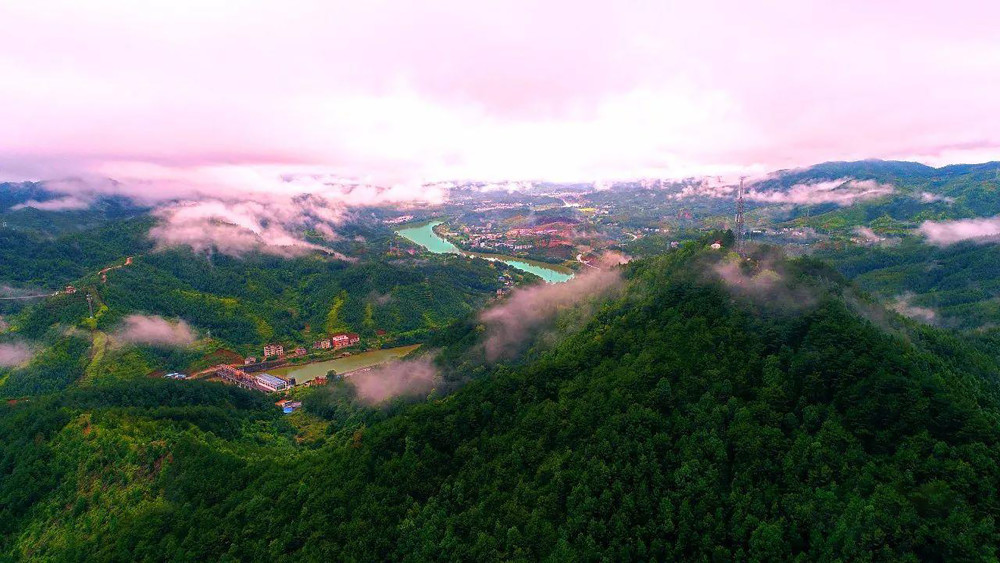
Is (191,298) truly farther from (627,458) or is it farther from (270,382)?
(627,458)

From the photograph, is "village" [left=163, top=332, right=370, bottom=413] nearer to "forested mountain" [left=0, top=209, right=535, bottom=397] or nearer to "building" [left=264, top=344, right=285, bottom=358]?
"building" [left=264, top=344, right=285, bottom=358]

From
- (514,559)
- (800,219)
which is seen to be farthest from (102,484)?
(800,219)

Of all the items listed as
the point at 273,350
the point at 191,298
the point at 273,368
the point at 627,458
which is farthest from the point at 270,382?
the point at 627,458

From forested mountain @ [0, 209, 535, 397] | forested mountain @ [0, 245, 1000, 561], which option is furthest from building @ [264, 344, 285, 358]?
forested mountain @ [0, 245, 1000, 561]

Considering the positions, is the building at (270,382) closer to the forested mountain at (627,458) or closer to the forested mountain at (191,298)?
the forested mountain at (191,298)

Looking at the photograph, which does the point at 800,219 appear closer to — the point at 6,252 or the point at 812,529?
the point at 812,529

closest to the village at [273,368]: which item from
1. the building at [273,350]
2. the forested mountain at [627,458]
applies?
the building at [273,350]
